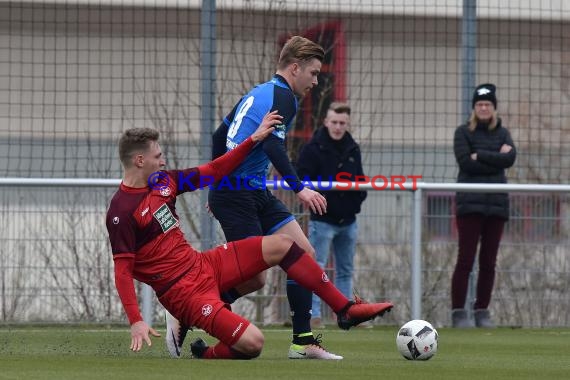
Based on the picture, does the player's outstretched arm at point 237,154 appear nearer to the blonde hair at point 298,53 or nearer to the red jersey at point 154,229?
the red jersey at point 154,229

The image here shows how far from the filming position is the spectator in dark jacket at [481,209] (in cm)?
1150

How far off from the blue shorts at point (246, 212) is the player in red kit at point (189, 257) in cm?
40

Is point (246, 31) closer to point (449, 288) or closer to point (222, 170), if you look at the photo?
point (449, 288)

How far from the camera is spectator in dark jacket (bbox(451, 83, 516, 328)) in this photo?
11500 millimetres

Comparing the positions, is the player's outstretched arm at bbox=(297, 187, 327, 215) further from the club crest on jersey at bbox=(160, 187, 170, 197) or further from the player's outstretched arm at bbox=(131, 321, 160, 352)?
the player's outstretched arm at bbox=(131, 321, 160, 352)

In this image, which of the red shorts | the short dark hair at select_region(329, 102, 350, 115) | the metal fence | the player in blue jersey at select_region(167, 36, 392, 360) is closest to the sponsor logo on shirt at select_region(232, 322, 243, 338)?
the red shorts

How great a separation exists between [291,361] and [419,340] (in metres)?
0.72

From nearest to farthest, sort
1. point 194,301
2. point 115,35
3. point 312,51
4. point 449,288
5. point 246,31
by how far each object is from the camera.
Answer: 1. point 194,301
2. point 312,51
3. point 449,288
4. point 246,31
5. point 115,35

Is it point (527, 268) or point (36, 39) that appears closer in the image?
point (527, 268)

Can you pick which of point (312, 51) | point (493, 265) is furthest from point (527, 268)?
point (312, 51)

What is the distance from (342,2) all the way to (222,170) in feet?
21.9

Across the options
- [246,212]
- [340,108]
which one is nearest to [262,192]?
[246,212]

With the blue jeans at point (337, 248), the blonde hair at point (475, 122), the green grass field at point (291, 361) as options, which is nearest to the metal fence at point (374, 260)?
the blue jeans at point (337, 248)

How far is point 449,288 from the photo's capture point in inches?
463
